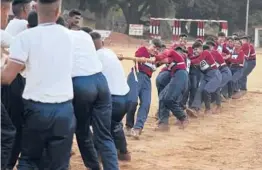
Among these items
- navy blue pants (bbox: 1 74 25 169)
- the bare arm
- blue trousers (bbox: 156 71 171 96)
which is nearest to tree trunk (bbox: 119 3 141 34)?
blue trousers (bbox: 156 71 171 96)

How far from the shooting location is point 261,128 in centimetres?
1223

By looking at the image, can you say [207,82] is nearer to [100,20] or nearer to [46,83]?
[46,83]

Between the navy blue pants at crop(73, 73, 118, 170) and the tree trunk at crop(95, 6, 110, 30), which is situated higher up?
the navy blue pants at crop(73, 73, 118, 170)

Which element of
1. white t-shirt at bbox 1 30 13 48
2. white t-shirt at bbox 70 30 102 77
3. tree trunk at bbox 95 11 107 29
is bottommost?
tree trunk at bbox 95 11 107 29

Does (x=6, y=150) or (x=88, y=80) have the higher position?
(x=88, y=80)

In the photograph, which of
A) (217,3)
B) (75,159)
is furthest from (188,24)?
(75,159)

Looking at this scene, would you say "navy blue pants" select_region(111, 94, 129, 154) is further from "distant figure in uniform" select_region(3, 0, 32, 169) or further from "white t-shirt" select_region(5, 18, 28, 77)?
"white t-shirt" select_region(5, 18, 28, 77)

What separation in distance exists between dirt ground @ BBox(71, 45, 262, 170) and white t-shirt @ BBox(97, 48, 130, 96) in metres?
1.06

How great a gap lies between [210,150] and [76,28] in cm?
348

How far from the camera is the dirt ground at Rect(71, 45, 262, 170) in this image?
843 centimetres

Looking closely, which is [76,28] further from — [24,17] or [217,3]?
[217,3]

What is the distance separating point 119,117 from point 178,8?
47.6 metres

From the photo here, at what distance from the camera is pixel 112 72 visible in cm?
759

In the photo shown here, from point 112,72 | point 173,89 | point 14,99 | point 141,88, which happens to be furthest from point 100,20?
point 14,99
